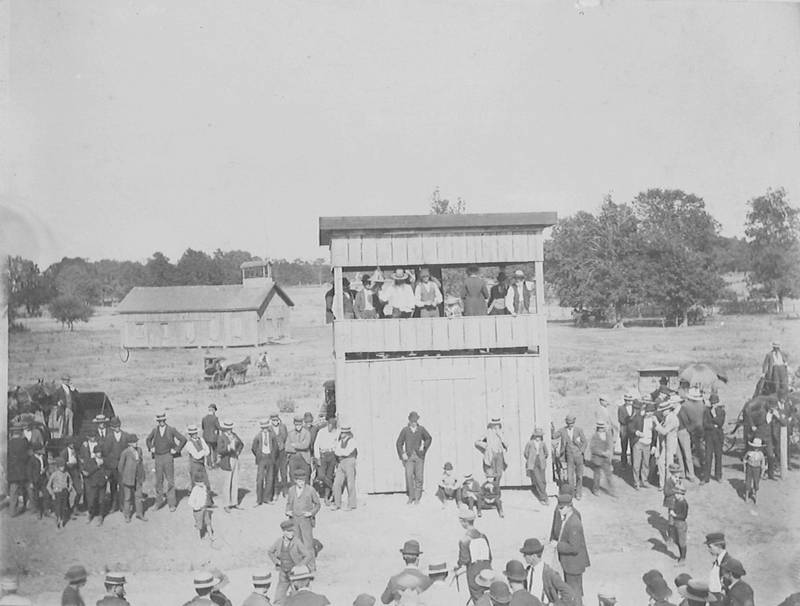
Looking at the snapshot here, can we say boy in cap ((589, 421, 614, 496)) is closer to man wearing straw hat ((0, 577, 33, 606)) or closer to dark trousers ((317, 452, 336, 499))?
dark trousers ((317, 452, 336, 499))

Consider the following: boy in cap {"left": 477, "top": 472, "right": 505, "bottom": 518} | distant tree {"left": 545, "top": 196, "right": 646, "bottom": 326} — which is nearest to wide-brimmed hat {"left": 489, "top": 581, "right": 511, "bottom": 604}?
boy in cap {"left": 477, "top": 472, "right": 505, "bottom": 518}

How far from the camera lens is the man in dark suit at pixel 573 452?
1300 cm

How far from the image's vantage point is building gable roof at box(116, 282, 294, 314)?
29.7 meters

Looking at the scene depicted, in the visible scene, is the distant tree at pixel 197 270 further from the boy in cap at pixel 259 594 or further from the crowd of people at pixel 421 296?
the boy in cap at pixel 259 594

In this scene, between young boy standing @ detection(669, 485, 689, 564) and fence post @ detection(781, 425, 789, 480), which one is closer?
young boy standing @ detection(669, 485, 689, 564)

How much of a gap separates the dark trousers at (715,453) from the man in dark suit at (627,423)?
135cm

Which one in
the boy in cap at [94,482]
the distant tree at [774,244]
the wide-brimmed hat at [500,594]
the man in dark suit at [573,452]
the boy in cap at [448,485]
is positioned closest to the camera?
the wide-brimmed hat at [500,594]

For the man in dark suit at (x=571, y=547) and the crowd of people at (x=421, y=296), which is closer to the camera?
the man in dark suit at (x=571, y=547)

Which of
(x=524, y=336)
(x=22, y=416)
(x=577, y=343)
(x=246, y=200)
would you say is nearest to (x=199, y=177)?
(x=246, y=200)

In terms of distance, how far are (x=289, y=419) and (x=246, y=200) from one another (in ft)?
24.2

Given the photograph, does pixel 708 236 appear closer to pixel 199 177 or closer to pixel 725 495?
pixel 725 495

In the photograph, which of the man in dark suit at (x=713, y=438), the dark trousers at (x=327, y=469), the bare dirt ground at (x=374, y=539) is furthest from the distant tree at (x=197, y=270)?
the man in dark suit at (x=713, y=438)

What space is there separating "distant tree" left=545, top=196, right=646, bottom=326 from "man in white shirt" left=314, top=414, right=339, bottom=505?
23.8 metres

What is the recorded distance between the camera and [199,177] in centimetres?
1689
